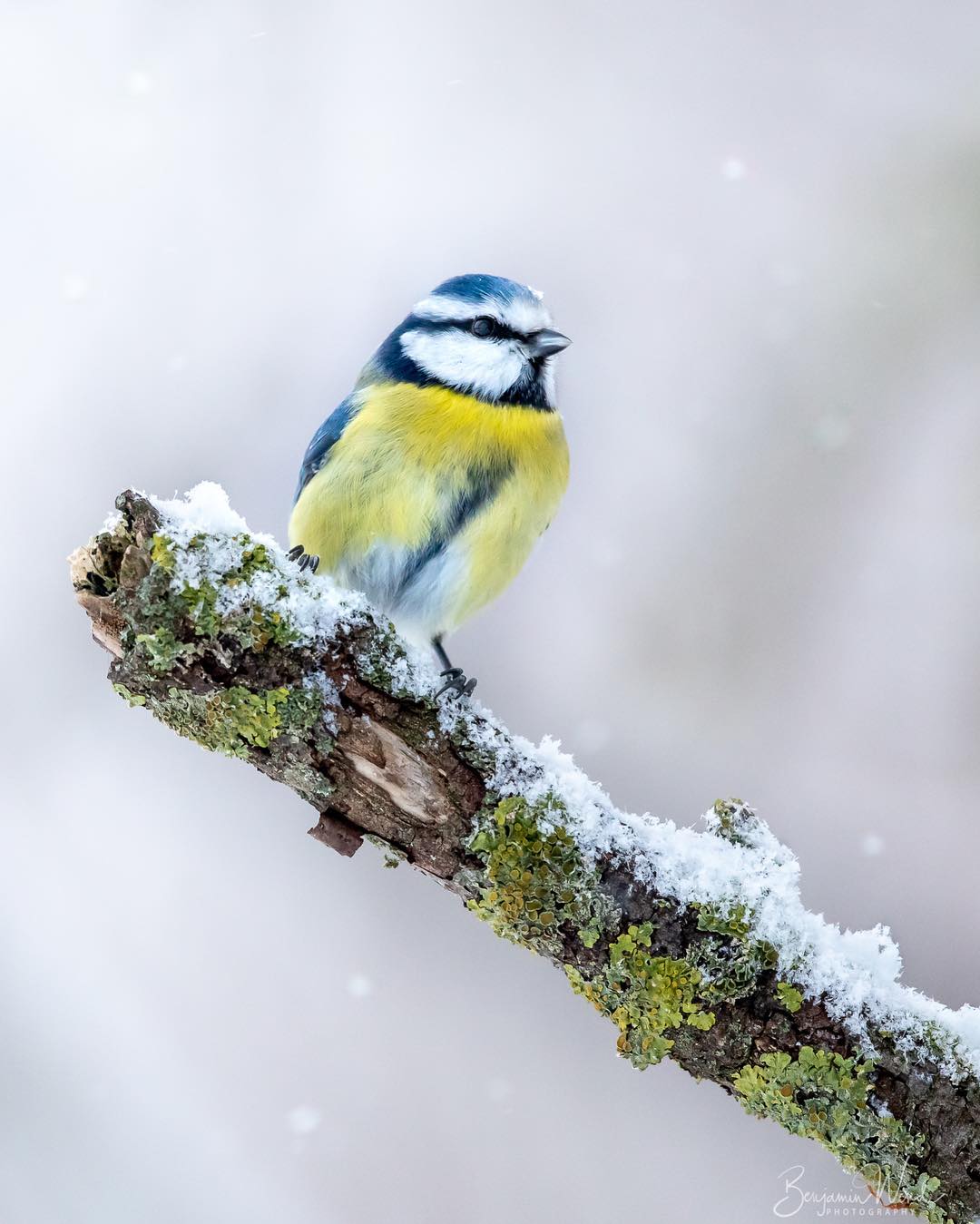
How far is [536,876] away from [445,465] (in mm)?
915

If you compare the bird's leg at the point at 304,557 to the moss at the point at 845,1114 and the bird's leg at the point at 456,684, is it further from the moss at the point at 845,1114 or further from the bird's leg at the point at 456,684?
the moss at the point at 845,1114

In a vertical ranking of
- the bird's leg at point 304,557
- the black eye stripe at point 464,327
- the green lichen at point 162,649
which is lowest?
the green lichen at point 162,649

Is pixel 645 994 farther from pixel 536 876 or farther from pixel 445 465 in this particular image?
pixel 445 465

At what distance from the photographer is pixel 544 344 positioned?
2.27m

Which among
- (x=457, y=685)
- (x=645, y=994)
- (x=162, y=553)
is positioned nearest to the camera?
(x=162, y=553)

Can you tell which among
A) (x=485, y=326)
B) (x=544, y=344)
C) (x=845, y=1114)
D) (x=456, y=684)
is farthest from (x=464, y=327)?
(x=845, y=1114)

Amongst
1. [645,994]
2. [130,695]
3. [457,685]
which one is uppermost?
[457,685]

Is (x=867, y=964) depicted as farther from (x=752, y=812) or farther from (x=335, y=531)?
(x=335, y=531)

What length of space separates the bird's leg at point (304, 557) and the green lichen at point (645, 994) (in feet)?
3.04

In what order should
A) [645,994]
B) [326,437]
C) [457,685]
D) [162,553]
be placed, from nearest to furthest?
[162,553]
[645,994]
[457,685]
[326,437]

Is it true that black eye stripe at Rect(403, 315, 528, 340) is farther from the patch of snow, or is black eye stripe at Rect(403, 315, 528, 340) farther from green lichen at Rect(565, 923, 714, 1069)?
green lichen at Rect(565, 923, 714, 1069)

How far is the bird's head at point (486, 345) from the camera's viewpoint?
2221mm

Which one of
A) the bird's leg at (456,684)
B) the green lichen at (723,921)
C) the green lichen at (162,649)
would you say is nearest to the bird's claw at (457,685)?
the bird's leg at (456,684)

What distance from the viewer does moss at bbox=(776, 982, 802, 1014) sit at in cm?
148
